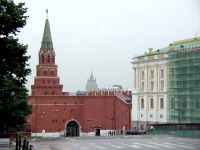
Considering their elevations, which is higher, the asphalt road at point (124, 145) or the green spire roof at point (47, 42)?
the green spire roof at point (47, 42)

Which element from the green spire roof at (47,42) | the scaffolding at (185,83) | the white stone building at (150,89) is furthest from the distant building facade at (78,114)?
the scaffolding at (185,83)

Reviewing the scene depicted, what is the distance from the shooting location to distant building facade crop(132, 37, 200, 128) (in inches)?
2382

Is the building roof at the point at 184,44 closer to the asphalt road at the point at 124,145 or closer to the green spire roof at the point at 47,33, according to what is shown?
the green spire roof at the point at 47,33

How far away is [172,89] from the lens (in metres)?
65.1

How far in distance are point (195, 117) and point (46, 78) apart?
36.3 metres

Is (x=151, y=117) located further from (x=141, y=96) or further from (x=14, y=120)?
(x=14, y=120)

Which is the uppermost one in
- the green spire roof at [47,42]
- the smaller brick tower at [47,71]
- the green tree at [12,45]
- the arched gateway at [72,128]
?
the green spire roof at [47,42]

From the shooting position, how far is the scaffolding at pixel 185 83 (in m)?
59.8

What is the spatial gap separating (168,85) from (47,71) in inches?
1137

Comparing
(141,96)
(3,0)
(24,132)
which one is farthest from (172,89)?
(3,0)

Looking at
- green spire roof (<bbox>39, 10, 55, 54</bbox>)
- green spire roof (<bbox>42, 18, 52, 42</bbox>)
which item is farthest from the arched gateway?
green spire roof (<bbox>42, 18, 52, 42</bbox>)

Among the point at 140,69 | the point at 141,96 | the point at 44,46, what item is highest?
the point at 44,46

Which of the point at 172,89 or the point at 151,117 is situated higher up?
the point at 172,89

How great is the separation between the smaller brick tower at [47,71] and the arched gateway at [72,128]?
733 cm
